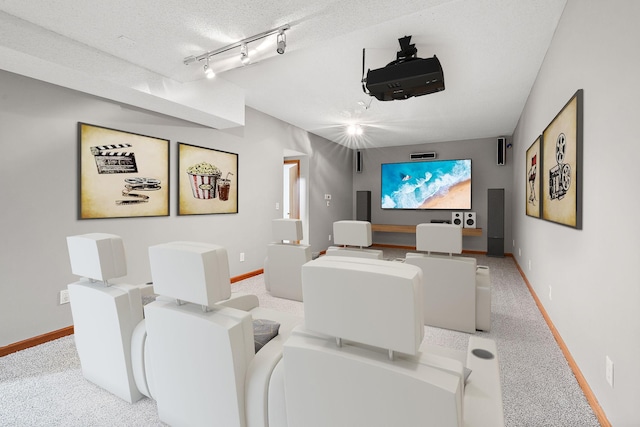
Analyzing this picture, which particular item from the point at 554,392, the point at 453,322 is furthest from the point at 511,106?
the point at 554,392

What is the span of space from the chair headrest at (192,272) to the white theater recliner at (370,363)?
17.3 inches

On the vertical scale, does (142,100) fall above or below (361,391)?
above

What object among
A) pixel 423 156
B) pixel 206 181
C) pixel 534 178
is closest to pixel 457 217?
pixel 423 156

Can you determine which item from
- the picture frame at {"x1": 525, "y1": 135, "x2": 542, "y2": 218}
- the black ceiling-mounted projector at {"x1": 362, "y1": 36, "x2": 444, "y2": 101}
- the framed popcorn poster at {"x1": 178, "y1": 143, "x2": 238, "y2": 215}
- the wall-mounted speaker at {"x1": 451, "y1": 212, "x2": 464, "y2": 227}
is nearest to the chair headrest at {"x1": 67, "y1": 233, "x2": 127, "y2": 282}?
the framed popcorn poster at {"x1": 178, "y1": 143, "x2": 238, "y2": 215}

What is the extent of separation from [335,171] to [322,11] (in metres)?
5.41

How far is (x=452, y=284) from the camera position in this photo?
9.29ft

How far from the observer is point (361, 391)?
894mm

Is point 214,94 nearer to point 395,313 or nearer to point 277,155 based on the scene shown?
point 277,155

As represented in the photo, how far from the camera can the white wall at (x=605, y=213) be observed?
1.36 m

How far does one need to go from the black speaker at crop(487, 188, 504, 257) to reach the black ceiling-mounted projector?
4540 mm

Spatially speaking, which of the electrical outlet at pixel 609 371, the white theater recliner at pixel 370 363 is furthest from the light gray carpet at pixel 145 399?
the white theater recliner at pixel 370 363

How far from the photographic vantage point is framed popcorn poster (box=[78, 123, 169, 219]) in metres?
2.95

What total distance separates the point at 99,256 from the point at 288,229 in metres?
2.14

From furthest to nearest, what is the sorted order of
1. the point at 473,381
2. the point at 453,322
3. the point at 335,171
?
the point at 335,171 → the point at 453,322 → the point at 473,381
